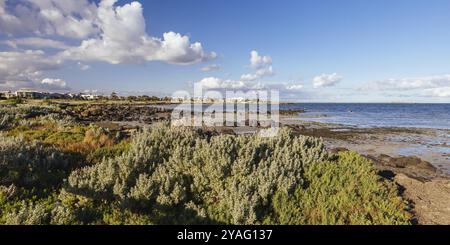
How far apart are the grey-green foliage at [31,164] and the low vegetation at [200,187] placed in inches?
1.0

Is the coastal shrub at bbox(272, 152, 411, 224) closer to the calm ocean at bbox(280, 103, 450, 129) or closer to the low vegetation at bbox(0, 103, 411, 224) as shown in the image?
the low vegetation at bbox(0, 103, 411, 224)

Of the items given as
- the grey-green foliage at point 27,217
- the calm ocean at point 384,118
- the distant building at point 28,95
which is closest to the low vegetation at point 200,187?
the grey-green foliage at point 27,217

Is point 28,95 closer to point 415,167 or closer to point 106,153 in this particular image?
point 106,153

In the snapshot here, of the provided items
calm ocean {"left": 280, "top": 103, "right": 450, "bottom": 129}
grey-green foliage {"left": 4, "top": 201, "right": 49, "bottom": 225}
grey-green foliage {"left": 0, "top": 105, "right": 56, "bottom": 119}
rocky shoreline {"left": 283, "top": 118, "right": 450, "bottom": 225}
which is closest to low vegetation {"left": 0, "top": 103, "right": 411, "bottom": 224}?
grey-green foliage {"left": 4, "top": 201, "right": 49, "bottom": 225}

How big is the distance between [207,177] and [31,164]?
4.82 meters

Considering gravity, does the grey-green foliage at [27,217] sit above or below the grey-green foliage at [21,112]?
below

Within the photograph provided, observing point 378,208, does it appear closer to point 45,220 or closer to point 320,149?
point 320,149

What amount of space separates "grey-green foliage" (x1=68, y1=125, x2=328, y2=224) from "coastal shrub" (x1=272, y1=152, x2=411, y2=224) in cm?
32

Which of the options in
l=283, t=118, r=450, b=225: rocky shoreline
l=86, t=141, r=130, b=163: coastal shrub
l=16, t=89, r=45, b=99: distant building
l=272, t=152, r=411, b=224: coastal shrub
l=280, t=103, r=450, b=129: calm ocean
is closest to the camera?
l=272, t=152, r=411, b=224: coastal shrub

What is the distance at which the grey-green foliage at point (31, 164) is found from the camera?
8227mm

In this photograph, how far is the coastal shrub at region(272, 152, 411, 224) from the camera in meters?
6.86

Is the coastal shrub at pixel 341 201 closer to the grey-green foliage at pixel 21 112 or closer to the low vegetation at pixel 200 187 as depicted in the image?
the low vegetation at pixel 200 187
